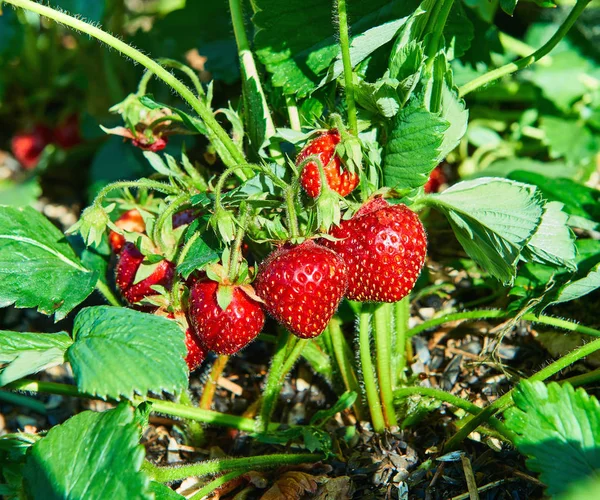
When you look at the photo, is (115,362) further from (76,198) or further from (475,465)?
(76,198)

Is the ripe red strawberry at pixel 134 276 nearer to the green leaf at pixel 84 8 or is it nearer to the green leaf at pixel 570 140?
the green leaf at pixel 84 8

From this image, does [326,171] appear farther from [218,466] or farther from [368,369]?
[218,466]

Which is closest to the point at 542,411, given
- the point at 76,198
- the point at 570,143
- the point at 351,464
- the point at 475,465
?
the point at 475,465

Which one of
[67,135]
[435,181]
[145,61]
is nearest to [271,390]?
[145,61]

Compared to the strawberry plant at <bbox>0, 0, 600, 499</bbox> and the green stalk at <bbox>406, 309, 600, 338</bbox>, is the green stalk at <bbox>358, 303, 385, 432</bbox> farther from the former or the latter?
the green stalk at <bbox>406, 309, 600, 338</bbox>

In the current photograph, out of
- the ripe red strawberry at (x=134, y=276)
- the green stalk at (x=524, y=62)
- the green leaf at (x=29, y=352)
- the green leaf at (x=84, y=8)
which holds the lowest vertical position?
the ripe red strawberry at (x=134, y=276)

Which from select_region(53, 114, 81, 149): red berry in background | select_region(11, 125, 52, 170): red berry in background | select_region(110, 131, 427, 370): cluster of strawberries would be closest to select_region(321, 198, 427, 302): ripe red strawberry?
select_region(110, 131, 427, 370): cluster of strawberries

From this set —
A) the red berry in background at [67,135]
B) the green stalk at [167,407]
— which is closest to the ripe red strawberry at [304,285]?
the green stalk at [167,407]
